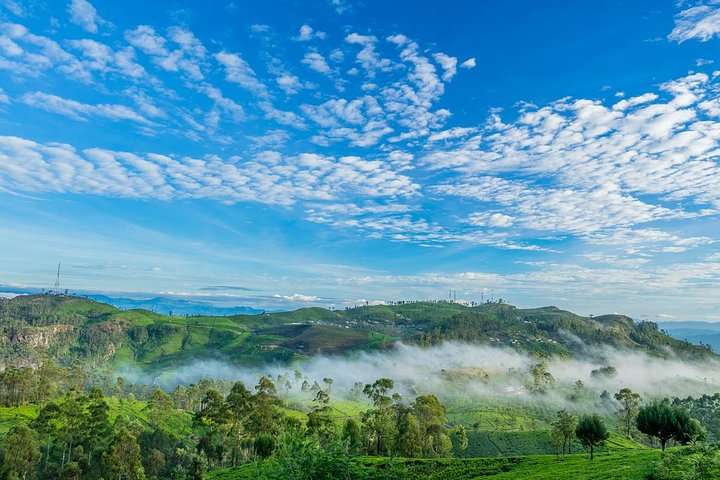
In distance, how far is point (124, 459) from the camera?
125 m

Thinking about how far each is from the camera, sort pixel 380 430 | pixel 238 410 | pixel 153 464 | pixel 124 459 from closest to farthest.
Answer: pixel 238 410 < pixel 124 459 < pixel 380 430 < pixel 153 464

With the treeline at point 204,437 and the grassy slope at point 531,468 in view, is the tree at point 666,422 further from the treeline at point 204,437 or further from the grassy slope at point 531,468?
the treeline at point 204,437

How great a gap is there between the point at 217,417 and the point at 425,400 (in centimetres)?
6718

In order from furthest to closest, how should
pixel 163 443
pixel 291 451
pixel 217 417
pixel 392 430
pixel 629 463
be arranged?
pixel 163 443, pixel 392 430, pixel 217 417, pixel 629 463, pixel 291 451

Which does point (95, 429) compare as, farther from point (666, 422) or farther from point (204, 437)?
point (666, 422)

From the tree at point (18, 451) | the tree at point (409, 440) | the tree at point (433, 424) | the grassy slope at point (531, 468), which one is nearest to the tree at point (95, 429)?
the tree at point (18, 451)

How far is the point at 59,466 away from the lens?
140 m

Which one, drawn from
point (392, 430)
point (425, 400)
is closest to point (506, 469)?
point (392, 430)

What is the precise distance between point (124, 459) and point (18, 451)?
81.1 ft

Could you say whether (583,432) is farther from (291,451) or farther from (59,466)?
(59,466)

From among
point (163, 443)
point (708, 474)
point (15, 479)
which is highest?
point (708, 474)

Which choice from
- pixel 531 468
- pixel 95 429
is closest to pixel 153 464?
pixel 95 429

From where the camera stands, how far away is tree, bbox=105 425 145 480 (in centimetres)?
12188

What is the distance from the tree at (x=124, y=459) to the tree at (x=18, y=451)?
1841 centimetres
